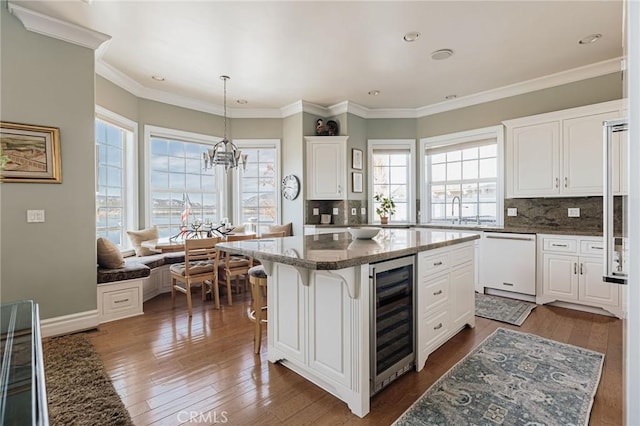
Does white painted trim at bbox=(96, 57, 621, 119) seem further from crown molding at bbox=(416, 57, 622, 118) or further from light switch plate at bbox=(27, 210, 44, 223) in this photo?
light switch plate at bbox=(27, 210, 44, 223)

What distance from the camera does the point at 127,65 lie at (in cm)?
371

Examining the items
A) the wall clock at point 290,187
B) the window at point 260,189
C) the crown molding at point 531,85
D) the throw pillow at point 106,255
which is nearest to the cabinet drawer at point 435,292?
the wall clock at point 290,187

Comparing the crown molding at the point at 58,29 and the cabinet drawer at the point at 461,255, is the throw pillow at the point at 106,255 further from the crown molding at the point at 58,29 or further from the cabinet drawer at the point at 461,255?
the cabinet drawer at the point at 461,255

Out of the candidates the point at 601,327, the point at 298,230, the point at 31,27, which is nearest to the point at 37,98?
the point at 31,27

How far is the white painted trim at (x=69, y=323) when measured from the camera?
9.20ft

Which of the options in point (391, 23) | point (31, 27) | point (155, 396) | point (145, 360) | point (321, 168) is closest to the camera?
point (155, 396)

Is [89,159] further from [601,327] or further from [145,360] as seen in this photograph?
[601,327]

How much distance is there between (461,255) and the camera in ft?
9.06

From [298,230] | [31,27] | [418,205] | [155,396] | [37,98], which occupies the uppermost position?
[31,27]

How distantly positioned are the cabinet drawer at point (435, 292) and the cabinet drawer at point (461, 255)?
184 millimetres

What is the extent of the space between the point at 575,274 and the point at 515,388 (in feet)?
7.49

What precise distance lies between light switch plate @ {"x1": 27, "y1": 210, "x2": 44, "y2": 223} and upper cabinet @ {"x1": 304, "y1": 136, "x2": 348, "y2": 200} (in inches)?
132

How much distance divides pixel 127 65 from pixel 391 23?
10.3ft

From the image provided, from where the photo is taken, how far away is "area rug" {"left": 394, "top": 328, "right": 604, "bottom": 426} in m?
1.72
